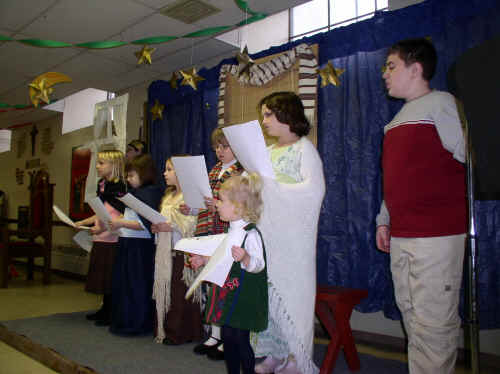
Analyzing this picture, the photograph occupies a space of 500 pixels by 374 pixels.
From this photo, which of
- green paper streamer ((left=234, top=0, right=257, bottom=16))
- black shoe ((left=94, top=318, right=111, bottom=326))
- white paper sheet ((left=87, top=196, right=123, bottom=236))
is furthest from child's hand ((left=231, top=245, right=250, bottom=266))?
green paper streamer ((left=234, top=0, right=257, bottom=16))

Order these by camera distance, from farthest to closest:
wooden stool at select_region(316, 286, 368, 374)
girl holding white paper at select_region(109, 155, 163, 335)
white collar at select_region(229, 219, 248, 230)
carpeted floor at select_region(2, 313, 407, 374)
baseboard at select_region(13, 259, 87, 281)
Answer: baseboard at select_region(13, 259, 87, 281) → girl holding white paper at select_region(109, 155, 163, 335) → carpeted floor at select_region(2, 313, 407, 374) → wooden stool at select_region(316, 286, 368, 374) → white collar at select_region(229, 219, 248, 230)

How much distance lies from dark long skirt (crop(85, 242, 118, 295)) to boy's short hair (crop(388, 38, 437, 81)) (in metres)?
2.30

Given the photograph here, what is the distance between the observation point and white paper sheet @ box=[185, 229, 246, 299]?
146 cm

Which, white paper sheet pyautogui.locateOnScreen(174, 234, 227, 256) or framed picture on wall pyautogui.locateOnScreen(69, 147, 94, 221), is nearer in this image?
white paper sheet pyautogui.locateOnScreen(174, 234, 227, 256)

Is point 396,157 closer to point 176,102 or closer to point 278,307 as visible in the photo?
point 278,307

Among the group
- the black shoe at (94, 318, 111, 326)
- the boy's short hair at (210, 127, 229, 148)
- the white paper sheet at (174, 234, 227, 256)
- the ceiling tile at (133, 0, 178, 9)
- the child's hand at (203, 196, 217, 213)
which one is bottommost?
the black shoe at (94, 318, 111, 326)

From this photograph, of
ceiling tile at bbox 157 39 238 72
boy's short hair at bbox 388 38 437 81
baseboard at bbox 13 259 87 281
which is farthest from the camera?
baseboard at bbox 13 259 87 281

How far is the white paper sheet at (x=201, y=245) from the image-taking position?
1577 mm

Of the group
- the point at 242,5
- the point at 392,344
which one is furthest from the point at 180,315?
the point at 242,5

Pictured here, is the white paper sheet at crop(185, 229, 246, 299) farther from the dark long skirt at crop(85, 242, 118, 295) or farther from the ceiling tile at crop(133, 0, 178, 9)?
the ceiling tile at crop(133, 0, 178, 9)

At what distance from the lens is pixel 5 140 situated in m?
8.56

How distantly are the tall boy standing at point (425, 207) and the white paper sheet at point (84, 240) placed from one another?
2.37 metres

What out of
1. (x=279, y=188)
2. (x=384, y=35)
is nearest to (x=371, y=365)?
(x=279, y=188)

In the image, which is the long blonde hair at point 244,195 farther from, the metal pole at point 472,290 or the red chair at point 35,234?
the red chair at point 35,234
